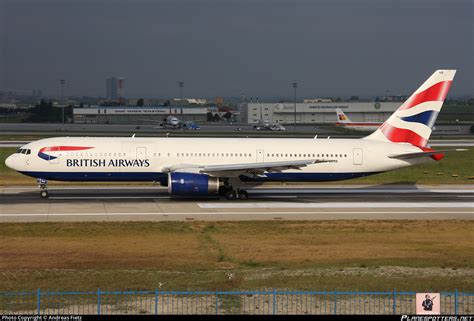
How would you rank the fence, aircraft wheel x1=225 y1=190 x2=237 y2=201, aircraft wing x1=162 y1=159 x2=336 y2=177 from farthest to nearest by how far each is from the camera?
aircraft wheel x1=225 y1=190 x2=237 y2=201, aircraft wing x1=162 y1=159 x2=336 y2=177, the fence

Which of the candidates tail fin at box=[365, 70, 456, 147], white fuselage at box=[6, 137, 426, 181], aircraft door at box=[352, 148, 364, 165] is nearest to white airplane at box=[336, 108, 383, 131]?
tail fin at box=[365, 70, 456, 147]

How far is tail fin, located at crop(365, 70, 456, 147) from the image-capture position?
162 feet

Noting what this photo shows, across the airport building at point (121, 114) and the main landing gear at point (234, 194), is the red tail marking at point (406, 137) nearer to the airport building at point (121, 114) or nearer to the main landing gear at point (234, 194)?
the main landing gear at point (234, 194)

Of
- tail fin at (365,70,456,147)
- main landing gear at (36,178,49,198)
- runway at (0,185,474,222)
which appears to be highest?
tail fin at (365,70,456,147)

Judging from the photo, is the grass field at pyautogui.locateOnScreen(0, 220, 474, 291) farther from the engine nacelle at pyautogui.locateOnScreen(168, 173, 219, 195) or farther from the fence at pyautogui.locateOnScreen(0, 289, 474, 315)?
the engine nacelle at pyautogui.locateOnScreen(168, 173, 219, 195)

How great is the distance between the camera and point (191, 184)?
4312cm

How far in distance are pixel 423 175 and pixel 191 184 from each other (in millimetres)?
26881

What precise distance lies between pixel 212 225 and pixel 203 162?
9.94 m

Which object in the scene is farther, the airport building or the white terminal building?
the airport building

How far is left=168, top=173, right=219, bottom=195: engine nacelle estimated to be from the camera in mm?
42938

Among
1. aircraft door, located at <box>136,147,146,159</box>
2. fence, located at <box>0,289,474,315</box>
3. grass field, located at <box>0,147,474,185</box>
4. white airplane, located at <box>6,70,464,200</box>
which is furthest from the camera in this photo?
grass field, located at <box>0,147,474,185</box>

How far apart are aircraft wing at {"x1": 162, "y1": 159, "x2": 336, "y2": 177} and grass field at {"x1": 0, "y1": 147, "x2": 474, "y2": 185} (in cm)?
1458

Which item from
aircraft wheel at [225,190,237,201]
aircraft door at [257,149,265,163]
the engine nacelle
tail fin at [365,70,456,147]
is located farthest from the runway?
tail fin at [365,70,456,147]

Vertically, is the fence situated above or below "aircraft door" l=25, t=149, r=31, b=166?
below
